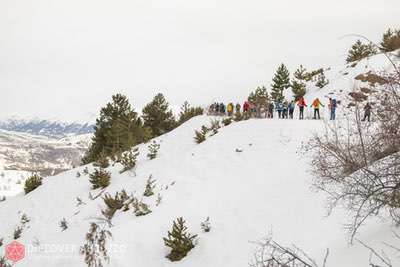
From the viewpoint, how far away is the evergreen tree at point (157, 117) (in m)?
31.6

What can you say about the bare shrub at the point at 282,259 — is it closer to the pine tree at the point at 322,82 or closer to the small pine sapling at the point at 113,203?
the small pine sapling at the point at 113,203

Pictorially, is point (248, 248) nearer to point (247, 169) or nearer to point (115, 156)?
point (247, 169)

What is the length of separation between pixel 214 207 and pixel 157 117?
20852 mm

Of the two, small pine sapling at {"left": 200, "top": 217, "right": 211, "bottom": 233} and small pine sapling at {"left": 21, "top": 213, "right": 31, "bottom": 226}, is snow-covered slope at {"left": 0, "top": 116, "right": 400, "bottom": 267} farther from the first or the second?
small pine sapling at {"left": 21, "top": 213, "right": 31, "bottom": 226}

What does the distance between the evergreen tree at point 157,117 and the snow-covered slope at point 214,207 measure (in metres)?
12.0

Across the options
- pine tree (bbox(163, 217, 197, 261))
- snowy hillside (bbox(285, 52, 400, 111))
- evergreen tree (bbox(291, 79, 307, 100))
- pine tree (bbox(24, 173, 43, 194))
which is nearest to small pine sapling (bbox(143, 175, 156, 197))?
pine tree (bbox(163, 217, 197, 261))

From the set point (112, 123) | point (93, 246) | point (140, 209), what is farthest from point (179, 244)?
point (112, 123)

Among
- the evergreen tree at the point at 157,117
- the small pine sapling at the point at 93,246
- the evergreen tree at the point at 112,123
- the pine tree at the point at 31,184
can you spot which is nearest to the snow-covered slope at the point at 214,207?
the pine tree at the point at 31,184

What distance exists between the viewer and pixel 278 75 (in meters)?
34.1

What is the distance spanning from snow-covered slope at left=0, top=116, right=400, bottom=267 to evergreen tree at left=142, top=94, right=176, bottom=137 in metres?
12.0

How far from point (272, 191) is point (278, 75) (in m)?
23.9

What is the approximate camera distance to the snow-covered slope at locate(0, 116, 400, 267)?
933 cm

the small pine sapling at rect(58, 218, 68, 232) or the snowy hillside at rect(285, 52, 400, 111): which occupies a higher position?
the snowy hillside at rect(285, 52, 400, 111)

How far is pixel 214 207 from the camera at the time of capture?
1208 cm
